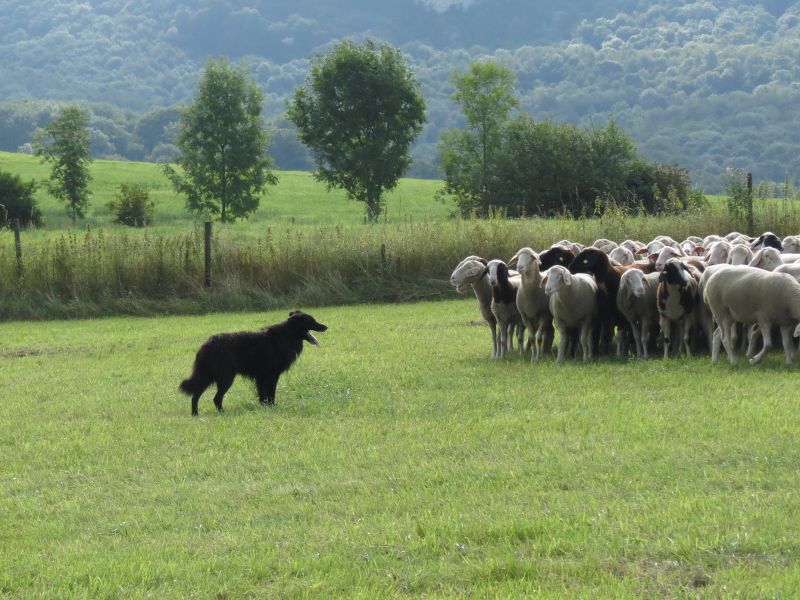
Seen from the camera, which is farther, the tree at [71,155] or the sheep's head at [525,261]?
the tree at [71,155]

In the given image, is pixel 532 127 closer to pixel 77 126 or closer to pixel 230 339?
pixel 77 126

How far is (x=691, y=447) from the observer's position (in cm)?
949

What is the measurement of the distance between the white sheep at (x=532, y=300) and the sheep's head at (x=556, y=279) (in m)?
0.78

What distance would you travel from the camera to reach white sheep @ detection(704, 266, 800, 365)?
13.4 m

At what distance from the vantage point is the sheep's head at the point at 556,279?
1488 cm

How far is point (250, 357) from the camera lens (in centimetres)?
1302

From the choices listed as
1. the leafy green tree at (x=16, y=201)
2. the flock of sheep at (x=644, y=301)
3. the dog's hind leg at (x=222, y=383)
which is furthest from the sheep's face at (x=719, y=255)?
the leafy green tree at (x=16, y=201)

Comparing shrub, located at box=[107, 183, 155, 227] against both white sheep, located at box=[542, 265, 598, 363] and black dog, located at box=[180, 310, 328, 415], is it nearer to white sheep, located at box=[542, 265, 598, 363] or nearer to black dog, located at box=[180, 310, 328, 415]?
white sheep, located at box=[542, 265, 598, 363]

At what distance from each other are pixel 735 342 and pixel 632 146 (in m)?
38.2

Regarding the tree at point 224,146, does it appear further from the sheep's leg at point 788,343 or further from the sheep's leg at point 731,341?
the sheep's leg at point 788,343

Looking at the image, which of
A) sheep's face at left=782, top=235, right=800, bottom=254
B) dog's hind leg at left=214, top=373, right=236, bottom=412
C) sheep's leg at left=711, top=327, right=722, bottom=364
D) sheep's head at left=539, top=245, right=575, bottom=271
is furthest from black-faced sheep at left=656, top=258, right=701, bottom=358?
dog's hind leg at left=214, top=373, right=236, bottom=412

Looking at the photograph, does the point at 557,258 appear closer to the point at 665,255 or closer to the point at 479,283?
the point at 479,283

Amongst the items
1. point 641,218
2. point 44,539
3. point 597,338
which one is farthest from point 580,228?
point 44,539

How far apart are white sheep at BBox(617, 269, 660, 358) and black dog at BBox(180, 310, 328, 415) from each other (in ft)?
14.6
